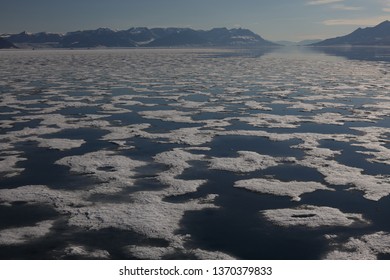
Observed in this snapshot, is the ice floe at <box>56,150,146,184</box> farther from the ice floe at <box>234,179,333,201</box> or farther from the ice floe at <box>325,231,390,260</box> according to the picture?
the ice floe at <box>325,231,390,260</box>

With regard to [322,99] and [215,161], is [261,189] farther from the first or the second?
[322,99]

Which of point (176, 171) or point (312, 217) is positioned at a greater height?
point (176, 171)

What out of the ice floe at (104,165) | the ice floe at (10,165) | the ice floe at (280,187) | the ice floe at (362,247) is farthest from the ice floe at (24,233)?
the ice floe at (362,247)

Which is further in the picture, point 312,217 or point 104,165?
point 104,165

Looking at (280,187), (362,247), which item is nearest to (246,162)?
(280,187)

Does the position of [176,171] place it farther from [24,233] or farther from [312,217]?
[24,233]

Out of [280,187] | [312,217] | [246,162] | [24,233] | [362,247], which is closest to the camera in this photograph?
[362,247]

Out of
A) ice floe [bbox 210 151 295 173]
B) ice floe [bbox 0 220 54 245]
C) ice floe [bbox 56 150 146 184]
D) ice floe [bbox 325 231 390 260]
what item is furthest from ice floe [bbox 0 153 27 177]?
ice floe [bbox 325 231 390 260]

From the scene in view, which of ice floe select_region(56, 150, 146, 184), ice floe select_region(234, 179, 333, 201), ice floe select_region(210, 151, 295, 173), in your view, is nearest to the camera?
ice floe select_region(234, 179, 333, 201)

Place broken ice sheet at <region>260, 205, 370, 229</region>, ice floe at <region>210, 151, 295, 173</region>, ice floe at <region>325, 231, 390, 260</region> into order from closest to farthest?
ice floe at <region>325, 231, 390, 260</region> → broken ice sheet at <region>260, 205, 370, 229</region> → ice floe at <region>210, 151, 295, 173</region>

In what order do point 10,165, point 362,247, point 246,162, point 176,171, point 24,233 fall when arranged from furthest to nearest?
1. point 246,162
2. point 10,165
3. point 176,171
4. point 24,233
5. point 362,247
